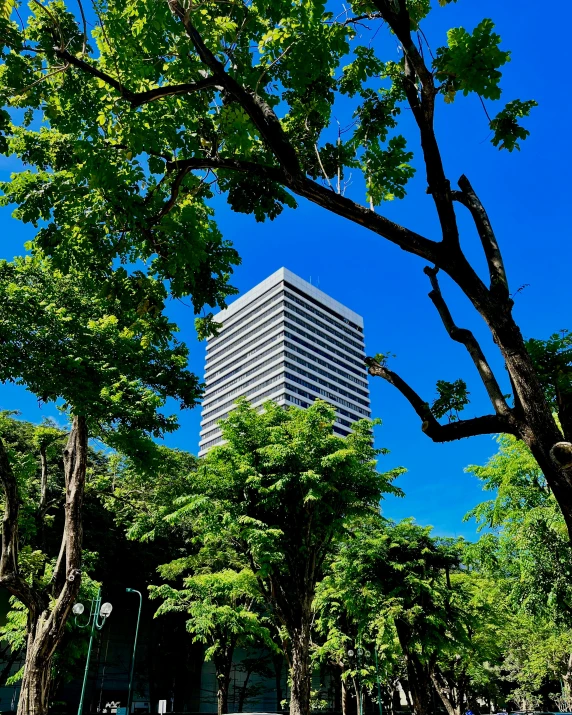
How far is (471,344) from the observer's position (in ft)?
13.7

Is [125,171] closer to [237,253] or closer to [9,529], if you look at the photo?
[237,253]

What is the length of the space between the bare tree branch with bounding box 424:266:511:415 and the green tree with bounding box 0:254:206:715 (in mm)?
5151

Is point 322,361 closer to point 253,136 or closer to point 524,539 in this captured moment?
point 524,539

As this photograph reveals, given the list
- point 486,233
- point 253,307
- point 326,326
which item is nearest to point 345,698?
point 486,233

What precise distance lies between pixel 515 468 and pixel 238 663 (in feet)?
112

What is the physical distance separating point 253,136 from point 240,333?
10313 cm

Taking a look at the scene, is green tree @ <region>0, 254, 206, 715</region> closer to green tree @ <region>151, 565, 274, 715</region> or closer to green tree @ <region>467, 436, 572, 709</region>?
green tree @ <region>151, 565, 274, 715</region>

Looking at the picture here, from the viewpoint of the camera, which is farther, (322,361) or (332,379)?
(332,379)

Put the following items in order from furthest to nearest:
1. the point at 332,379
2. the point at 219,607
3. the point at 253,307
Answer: the point at 253,307, the point at 332,379, the point at 219,607

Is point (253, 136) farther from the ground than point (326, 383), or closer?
closer

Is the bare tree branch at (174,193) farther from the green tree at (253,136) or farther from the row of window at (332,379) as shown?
the row of window at (332,379)

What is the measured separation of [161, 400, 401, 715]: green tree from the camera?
14.9 m

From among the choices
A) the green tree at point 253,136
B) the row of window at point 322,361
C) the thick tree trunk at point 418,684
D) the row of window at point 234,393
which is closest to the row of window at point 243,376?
the row of window at point 234,393

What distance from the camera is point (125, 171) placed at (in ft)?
17.3
